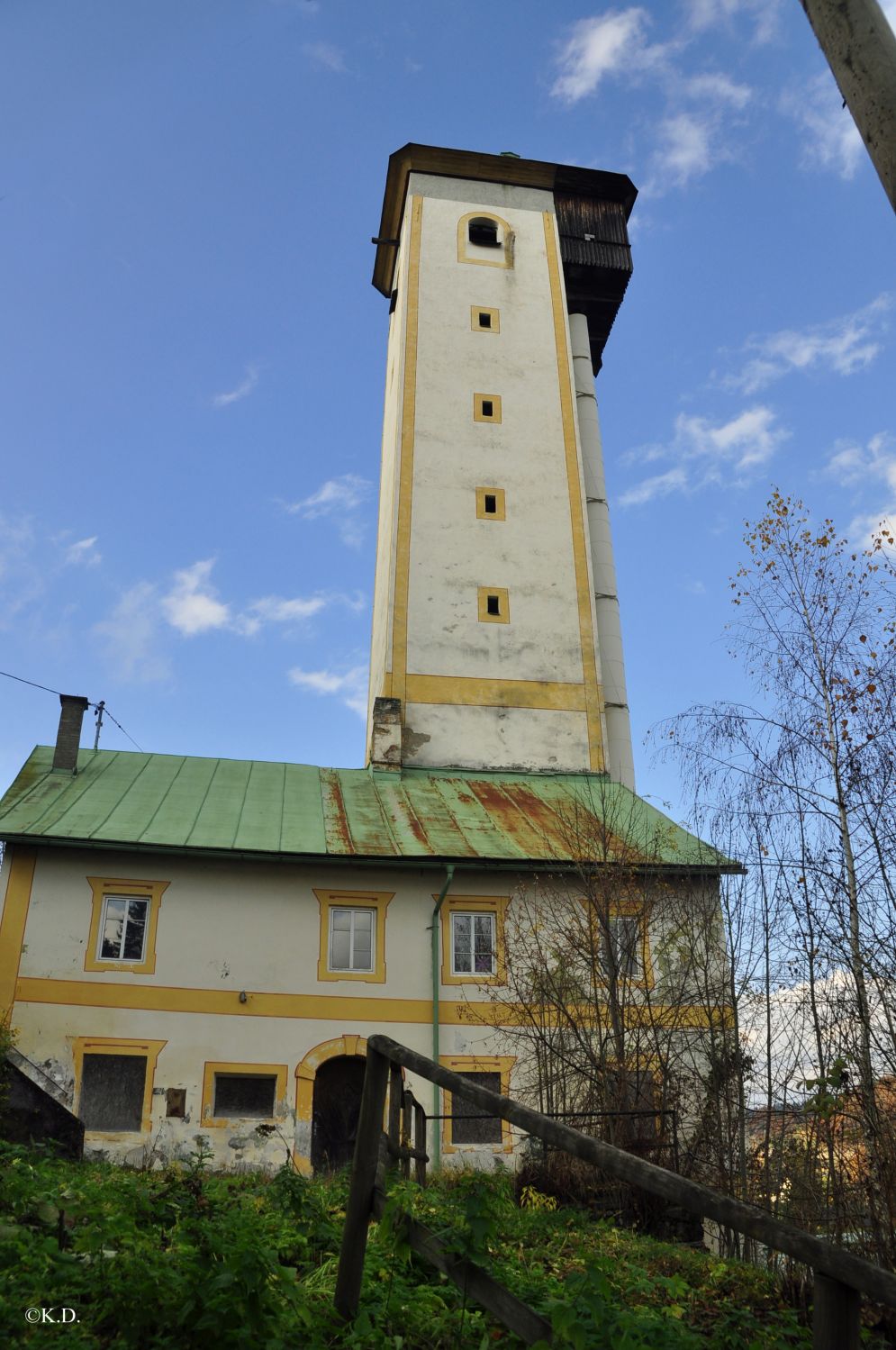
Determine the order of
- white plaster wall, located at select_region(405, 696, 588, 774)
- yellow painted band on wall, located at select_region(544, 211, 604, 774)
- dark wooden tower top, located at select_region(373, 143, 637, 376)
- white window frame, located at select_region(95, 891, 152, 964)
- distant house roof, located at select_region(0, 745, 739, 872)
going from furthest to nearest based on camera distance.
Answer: dark wooden tower top, located at select_region(373, 143, 637, 376), yellow painted band on wall, located at select_region(544, 211, 604, 774), white plaster wall, located at select_region(405, 696, 588, 774), distant house roof, located at select_region(0, 745, 739, 872), white window frame, located at select_region(95, 891, 152, 964)

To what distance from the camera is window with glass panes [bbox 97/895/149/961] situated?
18906mm

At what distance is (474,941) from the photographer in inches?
798

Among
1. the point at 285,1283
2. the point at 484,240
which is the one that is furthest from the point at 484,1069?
the point at 484,240

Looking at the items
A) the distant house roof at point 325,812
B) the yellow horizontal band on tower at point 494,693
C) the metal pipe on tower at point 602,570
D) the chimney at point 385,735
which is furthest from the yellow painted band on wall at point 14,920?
the metal pipe on tower at point 602,570

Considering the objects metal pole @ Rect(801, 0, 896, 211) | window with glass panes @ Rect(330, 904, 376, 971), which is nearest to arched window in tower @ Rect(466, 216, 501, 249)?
window with glass panes @ Rect(330, 904, 376, 971)

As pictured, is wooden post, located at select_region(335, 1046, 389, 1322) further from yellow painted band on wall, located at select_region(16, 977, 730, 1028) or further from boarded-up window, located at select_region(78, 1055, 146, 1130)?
boarded-up window, located at select_region(78, 1055, 146, 1130)

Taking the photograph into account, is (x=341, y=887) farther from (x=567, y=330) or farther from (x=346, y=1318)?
(x=567, y=330)

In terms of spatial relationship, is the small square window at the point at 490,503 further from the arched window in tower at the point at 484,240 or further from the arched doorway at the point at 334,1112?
the arched doorway at the point at 334,1112

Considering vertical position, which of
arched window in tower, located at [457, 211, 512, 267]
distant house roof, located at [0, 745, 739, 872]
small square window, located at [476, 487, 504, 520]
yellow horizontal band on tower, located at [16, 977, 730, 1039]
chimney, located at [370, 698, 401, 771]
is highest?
arched window in tower, located at [457, 211, 512, 267]

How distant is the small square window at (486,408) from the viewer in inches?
1237

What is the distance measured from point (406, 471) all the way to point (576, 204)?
12.7 meters

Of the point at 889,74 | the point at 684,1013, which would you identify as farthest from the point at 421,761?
the point at 889,74

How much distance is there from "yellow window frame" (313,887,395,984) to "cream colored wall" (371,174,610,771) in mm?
6396

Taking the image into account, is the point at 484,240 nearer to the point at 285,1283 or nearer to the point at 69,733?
the point at 69,733
